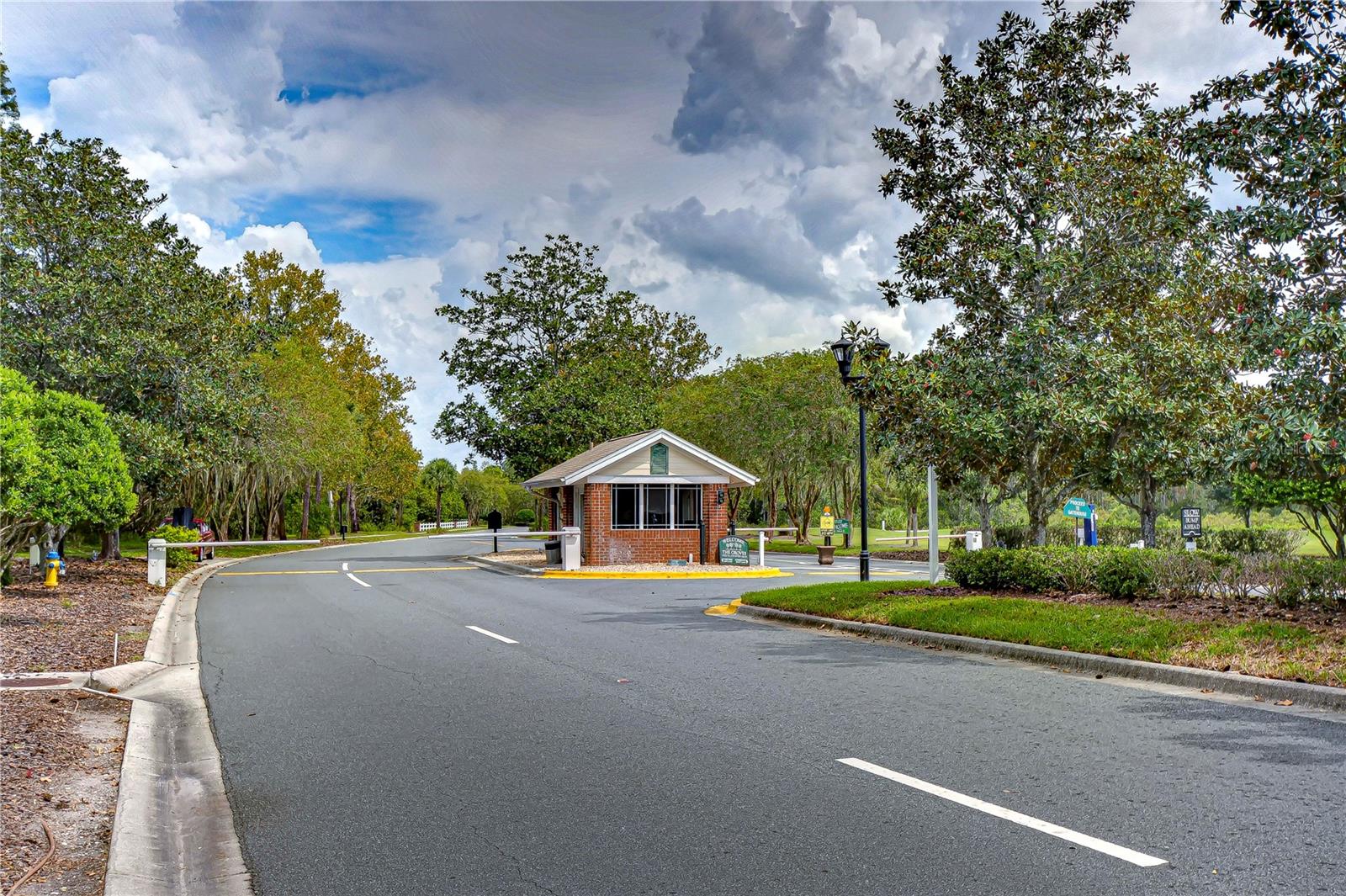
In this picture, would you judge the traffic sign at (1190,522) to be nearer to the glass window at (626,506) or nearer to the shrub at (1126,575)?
the shrub at (1126,575)

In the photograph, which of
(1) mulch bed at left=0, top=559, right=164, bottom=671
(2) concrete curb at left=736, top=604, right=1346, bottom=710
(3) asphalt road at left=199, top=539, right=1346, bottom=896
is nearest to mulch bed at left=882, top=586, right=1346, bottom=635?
(2) concrete curb at left=736, top=604, right=1346, bottom=710

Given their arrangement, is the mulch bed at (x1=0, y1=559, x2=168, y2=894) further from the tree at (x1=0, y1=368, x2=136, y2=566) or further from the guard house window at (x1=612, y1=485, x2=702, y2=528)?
the guard house window at (x1=612, y1=485, x2=702, y2=528)

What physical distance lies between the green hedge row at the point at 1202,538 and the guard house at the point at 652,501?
944 centimetres

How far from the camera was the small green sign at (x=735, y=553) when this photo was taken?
29.7 m

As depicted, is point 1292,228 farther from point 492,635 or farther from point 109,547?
point 109,547

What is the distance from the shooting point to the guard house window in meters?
31.7

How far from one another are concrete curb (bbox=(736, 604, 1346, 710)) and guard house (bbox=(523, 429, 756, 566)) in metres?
17.2

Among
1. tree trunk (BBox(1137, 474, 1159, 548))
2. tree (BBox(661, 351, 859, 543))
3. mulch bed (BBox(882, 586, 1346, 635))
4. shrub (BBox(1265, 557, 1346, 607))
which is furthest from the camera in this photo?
tree (BBox(661, 351, 859, 543))

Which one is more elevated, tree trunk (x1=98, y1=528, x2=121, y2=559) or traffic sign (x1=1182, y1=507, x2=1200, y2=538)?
traffic sign (x1=1182, y1=507, x2=1200, y2=538)

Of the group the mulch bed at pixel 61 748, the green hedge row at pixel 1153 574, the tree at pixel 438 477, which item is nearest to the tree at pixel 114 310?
the mulch bed at pixel 61 748

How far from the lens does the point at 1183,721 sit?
26.1 ft

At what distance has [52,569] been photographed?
1906 cm

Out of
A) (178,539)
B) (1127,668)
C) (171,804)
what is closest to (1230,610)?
(1127,668)

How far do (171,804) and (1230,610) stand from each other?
37.5 feet
